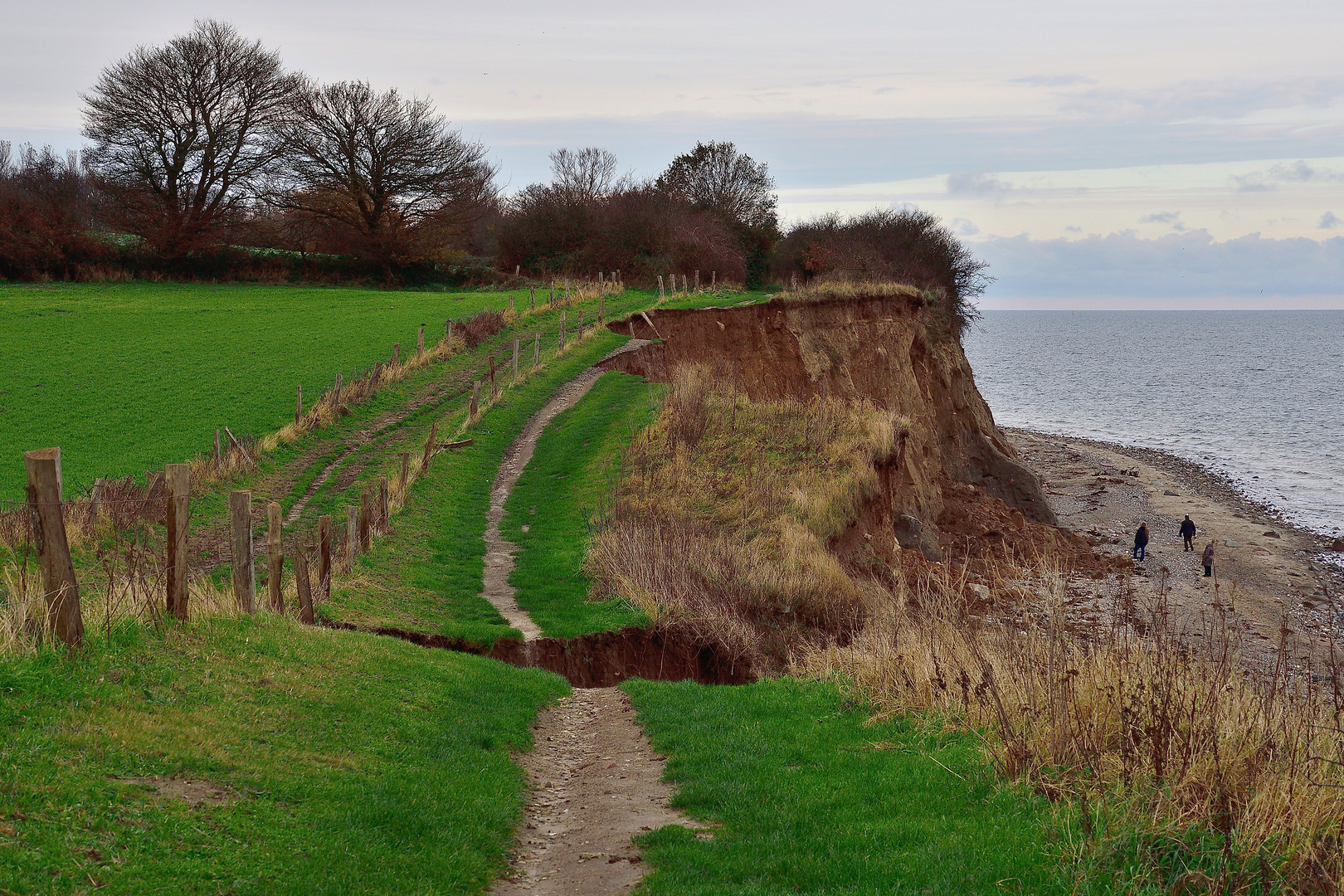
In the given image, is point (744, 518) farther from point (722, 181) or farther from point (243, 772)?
point (722, 181)

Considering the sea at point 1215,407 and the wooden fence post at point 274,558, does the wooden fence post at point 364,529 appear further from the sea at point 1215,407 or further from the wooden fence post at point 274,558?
the sea at point 1215,407

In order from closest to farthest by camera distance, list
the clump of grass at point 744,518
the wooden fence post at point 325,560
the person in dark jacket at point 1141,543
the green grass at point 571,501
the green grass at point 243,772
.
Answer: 1. the green grass at point 243,772
2. the wooden fence post at point 325,560
3. the green grass at point 571,501
4. the clump of grass at point 744,518
5. the person in dark jacket at point 1141,543

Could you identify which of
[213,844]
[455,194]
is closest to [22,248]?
[455,194]

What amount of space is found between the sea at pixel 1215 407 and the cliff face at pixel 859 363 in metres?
13.7

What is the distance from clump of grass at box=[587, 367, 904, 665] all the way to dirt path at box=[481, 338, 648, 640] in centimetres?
166

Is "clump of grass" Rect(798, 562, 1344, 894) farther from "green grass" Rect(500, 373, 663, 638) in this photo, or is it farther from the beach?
the beach

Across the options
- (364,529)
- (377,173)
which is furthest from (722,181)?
(364,529)

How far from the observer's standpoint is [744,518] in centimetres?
2091

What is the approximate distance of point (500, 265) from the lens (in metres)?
61.3

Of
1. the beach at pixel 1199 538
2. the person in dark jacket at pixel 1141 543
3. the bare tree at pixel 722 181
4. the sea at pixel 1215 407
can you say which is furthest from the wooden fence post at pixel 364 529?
the bare tree at pixel 722 181

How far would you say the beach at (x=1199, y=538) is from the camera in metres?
27.2

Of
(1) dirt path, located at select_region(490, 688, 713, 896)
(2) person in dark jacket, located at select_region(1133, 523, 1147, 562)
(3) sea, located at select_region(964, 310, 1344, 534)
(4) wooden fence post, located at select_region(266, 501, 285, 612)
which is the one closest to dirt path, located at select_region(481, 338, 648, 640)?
(4) wooden fence post, located at select_region(266, 501, 285, 612)

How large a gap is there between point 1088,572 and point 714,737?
83.4 feet

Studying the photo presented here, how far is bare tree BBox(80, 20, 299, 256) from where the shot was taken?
191 ft
